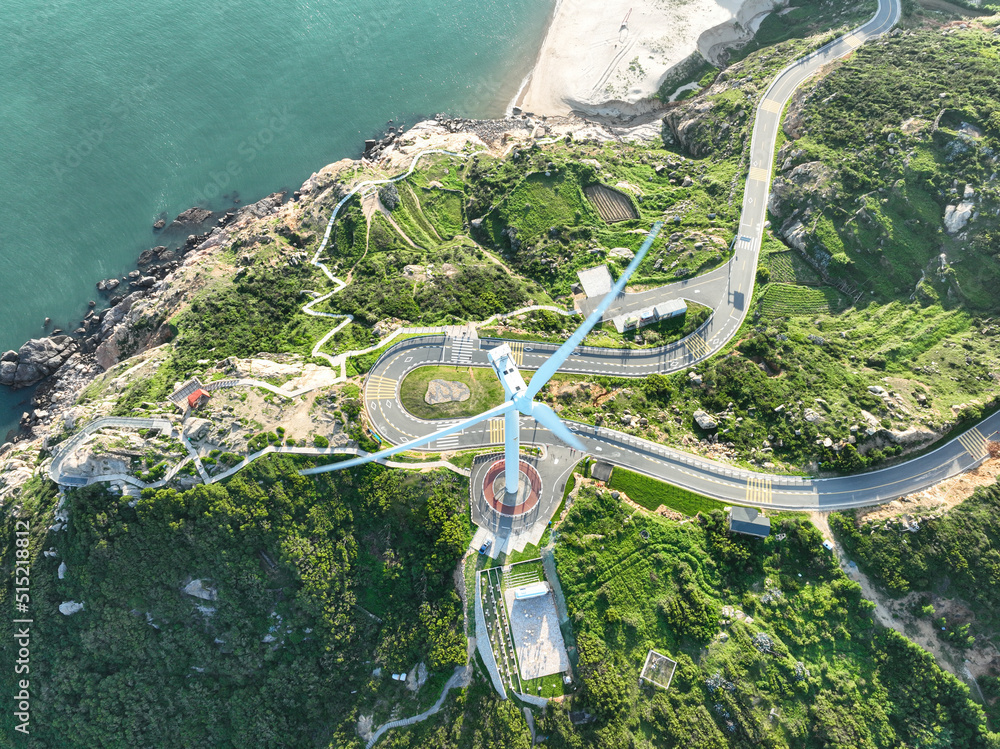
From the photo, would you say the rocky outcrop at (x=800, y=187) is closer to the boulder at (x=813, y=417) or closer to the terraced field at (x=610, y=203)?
the terraced field at (x=610, y=203)

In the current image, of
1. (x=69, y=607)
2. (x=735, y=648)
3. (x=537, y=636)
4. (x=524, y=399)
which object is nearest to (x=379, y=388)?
(x=524, y=399)

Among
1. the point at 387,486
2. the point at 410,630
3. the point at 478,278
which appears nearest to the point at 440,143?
the point at 478,278

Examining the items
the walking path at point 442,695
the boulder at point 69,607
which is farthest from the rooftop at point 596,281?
the boulder at point 69,607

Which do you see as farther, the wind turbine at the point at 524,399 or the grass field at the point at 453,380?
the grass field at the point at 453,380

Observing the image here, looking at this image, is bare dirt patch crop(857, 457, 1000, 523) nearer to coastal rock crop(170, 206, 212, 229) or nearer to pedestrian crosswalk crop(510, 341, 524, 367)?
pedestrian crosswalk crop(510, 341, 524, 367)

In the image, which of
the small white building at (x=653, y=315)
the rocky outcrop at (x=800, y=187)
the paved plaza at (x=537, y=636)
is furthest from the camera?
the rocky outcrop at (x=800, y=187)

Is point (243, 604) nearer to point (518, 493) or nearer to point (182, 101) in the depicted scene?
point (518, 493)

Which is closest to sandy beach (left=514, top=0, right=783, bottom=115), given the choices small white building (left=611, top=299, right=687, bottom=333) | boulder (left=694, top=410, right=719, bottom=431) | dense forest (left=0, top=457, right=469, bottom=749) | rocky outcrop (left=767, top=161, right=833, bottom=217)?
rocky outcrop (left=767, top=161, right=833, bottom=217)
